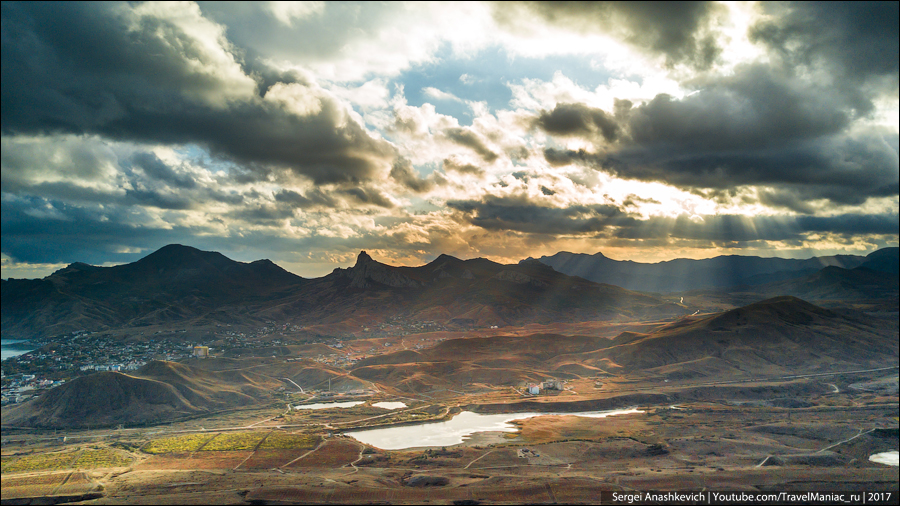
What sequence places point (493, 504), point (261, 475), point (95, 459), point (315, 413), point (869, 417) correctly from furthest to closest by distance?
point (315, 413) → point (869, 417) → point (95, 459) → point (261, 475) → point (493, 504)

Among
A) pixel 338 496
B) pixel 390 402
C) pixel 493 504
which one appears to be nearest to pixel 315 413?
pixel 390 402

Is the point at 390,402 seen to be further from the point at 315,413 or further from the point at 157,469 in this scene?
the point at 157,469

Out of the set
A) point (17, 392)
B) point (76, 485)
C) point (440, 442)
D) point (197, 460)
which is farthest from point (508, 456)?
point (17, 392)

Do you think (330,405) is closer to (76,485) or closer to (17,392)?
(76,485)

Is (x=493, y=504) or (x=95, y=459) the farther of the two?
(x=95, y=459)

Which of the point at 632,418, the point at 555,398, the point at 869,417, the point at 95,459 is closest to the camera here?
the point at 95,459

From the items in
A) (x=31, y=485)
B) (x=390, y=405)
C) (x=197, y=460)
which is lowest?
(x=390, y=405)

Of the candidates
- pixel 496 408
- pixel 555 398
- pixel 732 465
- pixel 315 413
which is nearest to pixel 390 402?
pixel 315 413
